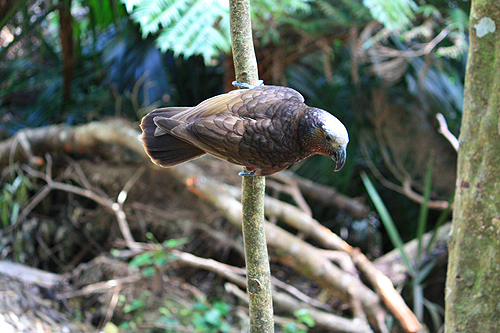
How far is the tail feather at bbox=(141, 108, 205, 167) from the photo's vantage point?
1116mm

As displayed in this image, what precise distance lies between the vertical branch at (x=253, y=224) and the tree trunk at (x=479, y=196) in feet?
2.30

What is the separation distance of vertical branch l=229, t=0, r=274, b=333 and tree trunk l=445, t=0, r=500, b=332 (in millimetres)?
700

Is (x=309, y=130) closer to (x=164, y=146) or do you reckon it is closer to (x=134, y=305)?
(x=164, y=146)

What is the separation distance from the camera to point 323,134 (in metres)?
0.98

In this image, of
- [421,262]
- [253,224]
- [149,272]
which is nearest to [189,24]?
[253,224]

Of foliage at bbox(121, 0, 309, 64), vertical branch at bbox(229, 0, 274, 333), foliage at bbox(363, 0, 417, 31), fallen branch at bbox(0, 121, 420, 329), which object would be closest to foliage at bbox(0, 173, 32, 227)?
fallen branch at bbox(0, 121, 420, 329)

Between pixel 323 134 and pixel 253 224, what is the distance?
287 mm


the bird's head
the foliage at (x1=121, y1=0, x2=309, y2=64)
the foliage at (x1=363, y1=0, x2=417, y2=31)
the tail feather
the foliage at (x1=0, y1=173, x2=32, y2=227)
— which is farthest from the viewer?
the foliage at (x1=0, y1=173, x2=32, y2=227)

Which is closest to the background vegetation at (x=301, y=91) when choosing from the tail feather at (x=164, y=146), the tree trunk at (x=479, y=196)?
the tree trunk at (x=479, y=196)

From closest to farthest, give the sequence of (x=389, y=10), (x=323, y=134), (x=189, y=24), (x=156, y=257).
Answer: (x=323, y=134), (x=189, y=24), (x=389, y=10), (x=156, y=257)

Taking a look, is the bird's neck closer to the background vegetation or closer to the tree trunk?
the tree trunk

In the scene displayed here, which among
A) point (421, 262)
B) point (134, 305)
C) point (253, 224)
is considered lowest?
point (134, 305)

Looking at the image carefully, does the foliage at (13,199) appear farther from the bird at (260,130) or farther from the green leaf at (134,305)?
the bird at (260,130)

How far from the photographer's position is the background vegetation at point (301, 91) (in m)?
2.43
